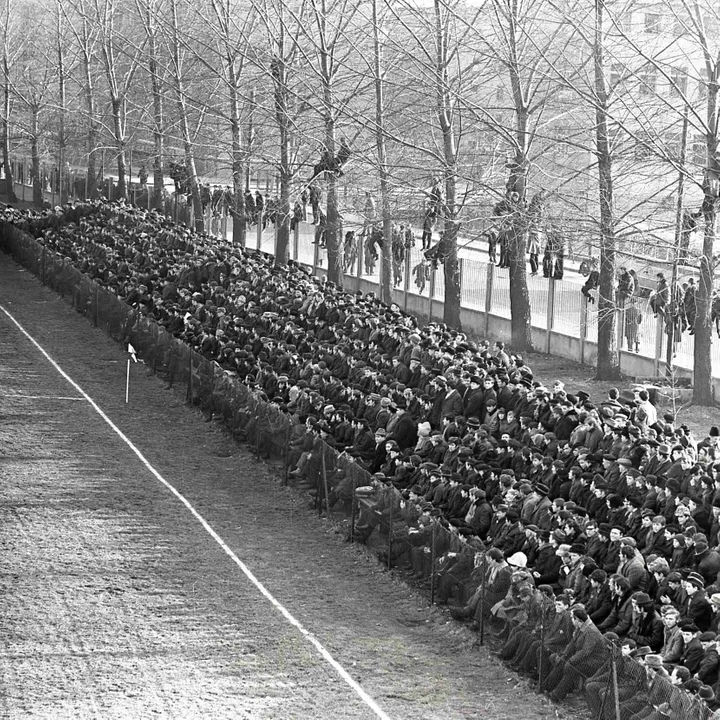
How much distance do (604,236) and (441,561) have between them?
458 inches

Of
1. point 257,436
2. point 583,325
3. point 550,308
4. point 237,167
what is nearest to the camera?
point 257,436

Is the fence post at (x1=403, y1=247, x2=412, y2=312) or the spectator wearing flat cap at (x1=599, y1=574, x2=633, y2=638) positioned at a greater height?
Answer: the fence post at (x1=403, y1=247, x2=412, y2=312)

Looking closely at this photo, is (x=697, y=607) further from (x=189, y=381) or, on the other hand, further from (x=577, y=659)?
(x=189, y=381)

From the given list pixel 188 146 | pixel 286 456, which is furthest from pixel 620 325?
pixel 188 146

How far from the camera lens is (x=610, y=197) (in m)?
30.5

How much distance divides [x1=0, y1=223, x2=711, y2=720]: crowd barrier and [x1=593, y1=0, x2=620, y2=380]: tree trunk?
27.5 ft

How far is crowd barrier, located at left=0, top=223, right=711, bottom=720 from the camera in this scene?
47.0 ft

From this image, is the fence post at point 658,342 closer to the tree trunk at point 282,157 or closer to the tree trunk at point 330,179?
the tree trunk at point 330,179

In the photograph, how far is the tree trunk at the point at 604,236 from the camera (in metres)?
29.3

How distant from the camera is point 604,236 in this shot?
2812cm

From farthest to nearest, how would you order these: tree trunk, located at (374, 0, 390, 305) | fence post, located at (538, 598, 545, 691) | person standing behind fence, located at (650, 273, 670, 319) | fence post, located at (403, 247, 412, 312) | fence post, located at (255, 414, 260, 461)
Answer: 1. fence post, located at (403, 247, 412, 312)
2. tree trunk, located at (374, 0, 390, 305)
3. person standing behind fence, located at (650, 273, 670, 319)
4. fence post, located at (255, 414, 260, 461)
5. fence post, located at (538, 598, 545, 691)

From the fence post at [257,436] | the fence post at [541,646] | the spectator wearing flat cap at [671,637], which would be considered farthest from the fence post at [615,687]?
the fence post at [257,436]

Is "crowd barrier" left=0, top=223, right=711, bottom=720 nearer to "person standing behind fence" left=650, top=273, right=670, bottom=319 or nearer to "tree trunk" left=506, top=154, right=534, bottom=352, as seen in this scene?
"tree trunk" left=506, top=154, right=534, bottom=352

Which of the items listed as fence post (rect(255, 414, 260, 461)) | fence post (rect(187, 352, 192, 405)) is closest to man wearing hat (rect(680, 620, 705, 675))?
fence post (rect(255, 414, 260, 461))
